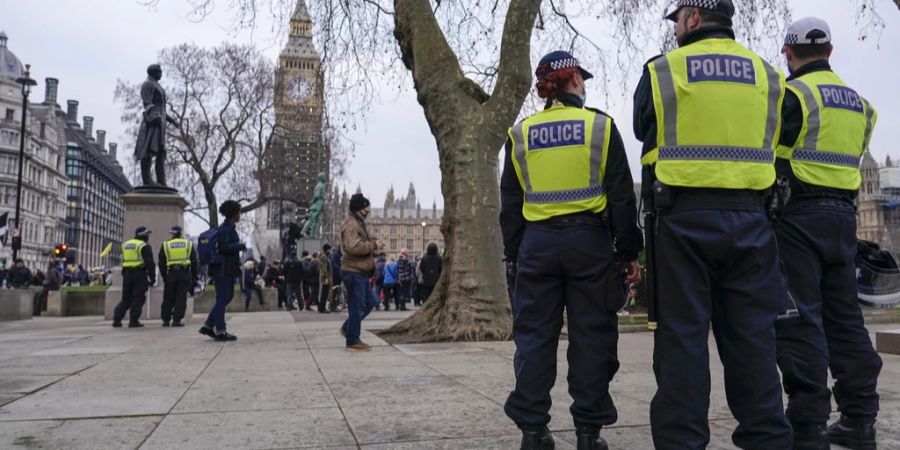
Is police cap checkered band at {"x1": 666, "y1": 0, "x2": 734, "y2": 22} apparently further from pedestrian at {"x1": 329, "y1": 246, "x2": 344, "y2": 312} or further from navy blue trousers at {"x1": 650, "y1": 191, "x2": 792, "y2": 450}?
pedestrian at {"x1": 329, "y1": 246, "x2": 344, "y2": 312}

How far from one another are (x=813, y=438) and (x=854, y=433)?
371mm

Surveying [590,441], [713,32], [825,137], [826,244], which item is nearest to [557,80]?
[713,32]

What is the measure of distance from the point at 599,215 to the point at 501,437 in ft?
3.99

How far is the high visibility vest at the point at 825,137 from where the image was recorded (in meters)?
3.48

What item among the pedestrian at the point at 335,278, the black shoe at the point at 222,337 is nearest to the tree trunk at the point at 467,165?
the black shoe at the point at 222,337

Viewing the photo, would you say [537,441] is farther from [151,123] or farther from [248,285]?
[248,285]

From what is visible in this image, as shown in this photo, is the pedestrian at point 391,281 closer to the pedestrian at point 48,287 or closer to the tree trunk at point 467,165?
the pedestrian at point 48,287

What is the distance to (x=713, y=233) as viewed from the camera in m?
2.68

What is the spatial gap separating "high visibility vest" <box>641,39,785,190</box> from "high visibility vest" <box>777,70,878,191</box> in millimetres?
719

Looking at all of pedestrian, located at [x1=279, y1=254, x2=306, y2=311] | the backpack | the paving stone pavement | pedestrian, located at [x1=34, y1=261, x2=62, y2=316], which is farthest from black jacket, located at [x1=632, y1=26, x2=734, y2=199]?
pedestrian, located at [x1=34, y1=261, x2=62, y2=316]

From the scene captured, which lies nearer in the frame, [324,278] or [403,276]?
[324,278]

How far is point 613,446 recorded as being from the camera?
10.8ft

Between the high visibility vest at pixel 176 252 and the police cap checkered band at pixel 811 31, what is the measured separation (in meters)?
11.1

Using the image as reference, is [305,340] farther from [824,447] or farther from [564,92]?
[824,447]
